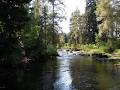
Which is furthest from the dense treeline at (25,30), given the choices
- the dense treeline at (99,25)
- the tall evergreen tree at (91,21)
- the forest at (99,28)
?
the tall evergreen tree at (91,21)

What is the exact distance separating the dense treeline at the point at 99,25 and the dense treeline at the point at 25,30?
11888 millimetres

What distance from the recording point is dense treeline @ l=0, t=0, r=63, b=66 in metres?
26.6

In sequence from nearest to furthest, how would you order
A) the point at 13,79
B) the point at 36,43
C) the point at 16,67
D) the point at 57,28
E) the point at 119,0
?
the point at 13,79, the point at 16,67, the point at 36,43, the point at 57,28, the point at 119,0

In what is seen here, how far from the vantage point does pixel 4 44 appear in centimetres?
2609

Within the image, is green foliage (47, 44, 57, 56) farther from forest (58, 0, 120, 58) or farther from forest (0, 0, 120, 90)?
forest (58, 0, 120, 58)

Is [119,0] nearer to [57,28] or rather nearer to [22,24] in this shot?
[57,28]

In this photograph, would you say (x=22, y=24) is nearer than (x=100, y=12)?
Yes

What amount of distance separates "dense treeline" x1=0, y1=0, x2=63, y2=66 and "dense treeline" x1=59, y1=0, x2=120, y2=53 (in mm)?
11888

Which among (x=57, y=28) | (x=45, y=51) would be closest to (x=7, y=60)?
(x=45, y=51)

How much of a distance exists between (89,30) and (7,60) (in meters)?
69.6

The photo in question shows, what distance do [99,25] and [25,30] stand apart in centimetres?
3338

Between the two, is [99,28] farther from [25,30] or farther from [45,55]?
[25,30]

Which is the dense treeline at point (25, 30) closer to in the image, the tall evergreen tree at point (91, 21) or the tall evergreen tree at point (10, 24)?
the tall evergreen tree at point (10, 24)

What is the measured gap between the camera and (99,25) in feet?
226
